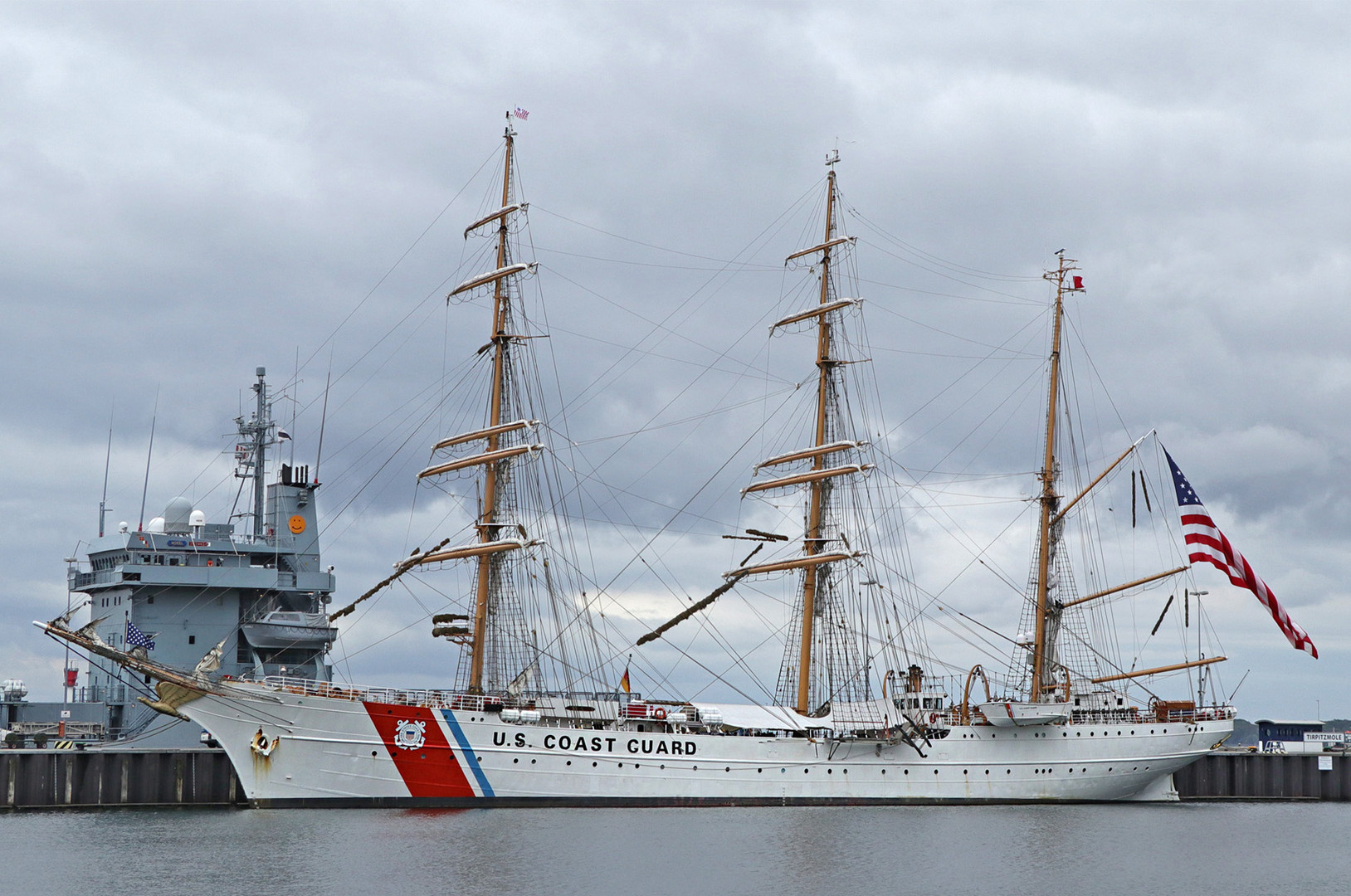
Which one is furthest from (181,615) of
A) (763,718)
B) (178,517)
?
(763,718)

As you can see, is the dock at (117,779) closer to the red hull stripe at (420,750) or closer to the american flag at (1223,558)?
the red hull stripe at (420,750)

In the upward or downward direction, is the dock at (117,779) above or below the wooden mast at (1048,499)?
below

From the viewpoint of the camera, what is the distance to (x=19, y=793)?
174 ft

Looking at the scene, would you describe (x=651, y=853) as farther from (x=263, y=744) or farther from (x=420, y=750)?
(x=263, y=744)

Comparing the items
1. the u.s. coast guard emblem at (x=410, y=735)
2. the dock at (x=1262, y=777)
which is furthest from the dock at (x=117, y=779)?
the dock at (x=1262, y=777)

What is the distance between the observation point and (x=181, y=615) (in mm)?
63812

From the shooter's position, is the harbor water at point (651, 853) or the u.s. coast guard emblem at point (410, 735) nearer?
the harbor water at point (651, 853)

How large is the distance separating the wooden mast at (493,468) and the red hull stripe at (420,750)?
14.6ft

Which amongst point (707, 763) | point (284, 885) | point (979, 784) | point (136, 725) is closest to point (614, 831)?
point (707, 763)

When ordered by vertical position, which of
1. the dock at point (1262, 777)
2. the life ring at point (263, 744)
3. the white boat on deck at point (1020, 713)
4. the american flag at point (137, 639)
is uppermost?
the american flag at point (137, 639)

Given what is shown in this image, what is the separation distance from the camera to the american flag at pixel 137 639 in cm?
5669

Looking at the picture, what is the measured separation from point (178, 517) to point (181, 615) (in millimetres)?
5042

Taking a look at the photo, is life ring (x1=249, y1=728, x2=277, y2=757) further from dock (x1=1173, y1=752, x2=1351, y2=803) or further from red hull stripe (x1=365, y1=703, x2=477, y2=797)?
dock (x1=1173, y1=752, x2=1351, y2=803)

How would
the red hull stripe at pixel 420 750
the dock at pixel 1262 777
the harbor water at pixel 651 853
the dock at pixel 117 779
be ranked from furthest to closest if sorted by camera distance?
the dock at pixel 1262 777
the dock at pixel 117 779
the red hull stripe at pixel 420 750
the harbor water at pixel 651 853
